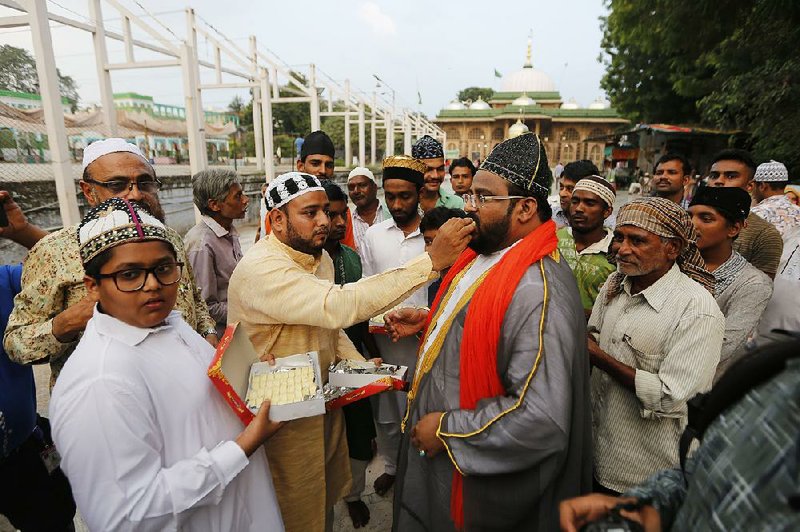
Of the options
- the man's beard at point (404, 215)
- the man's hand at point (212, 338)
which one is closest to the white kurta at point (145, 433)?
the man's hand at point (212, 338)

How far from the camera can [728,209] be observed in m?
2.58

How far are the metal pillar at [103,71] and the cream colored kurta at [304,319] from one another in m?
5.92

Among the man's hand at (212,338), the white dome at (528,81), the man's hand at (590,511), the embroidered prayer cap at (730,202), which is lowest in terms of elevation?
the man's hand at (212,338)

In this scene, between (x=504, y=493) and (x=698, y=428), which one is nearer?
(x=698, y=428)

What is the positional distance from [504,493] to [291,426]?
1.10 meters

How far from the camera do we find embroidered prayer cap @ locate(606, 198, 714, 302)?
1.95 m

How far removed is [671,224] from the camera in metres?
1.95

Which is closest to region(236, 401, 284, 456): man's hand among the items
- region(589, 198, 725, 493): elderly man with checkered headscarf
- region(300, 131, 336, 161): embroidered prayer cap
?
region(589, 198, 725, 493): elderly man with checkered headscarf

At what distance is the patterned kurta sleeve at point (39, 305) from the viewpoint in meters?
1.86

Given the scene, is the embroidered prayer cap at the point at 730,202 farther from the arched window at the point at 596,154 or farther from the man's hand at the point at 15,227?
the arched window at the point at 596,154

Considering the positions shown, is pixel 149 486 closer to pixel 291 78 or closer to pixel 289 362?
pixel 289 362

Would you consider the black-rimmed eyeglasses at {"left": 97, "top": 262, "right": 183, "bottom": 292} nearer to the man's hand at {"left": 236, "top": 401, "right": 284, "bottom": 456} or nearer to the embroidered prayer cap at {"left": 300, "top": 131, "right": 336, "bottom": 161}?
the man's hand at {"left": 236, "top": 401, "right": 284, "bottom": 456}

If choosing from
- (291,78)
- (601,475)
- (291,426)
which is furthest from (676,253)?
(291,78)

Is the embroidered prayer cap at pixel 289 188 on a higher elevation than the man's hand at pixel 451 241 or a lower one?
higher
